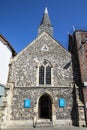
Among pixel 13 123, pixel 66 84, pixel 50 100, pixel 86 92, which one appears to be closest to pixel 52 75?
pixel 66 84

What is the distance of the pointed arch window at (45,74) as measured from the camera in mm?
15898

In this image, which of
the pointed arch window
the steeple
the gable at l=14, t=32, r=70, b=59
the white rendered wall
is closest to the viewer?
the white rendered wall

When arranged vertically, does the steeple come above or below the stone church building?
above

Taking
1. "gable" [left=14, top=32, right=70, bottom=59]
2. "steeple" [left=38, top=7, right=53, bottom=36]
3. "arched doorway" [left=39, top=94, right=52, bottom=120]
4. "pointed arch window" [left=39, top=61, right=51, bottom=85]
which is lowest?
"arched doorway" [left=39, top=94, right=52, bottom=120]

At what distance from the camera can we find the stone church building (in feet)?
45.8

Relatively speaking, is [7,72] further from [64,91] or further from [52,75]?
[64,91]

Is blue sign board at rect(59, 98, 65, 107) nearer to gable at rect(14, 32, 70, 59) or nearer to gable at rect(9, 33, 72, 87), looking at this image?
gable at rect(9, 33, 72, 87)

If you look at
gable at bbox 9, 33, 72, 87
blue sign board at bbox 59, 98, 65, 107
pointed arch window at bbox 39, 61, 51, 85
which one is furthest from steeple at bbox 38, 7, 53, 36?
blue sign board at bbox 59, 98, 65, 107

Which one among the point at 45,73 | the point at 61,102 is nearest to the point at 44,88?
the point at 45,73

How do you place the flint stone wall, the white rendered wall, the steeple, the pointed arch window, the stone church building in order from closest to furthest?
the stone church building
the flint stone wall
the white rendered wall
the pointed arch window
the steeple

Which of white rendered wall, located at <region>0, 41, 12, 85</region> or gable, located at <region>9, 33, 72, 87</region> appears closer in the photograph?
white rendered wall, located at <region>0, 41, 12, 85</region>

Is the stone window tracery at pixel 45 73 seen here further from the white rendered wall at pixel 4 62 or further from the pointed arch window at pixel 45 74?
the white rendered wall at pixel 4 62

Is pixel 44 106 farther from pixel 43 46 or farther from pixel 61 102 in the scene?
pixel 43 46

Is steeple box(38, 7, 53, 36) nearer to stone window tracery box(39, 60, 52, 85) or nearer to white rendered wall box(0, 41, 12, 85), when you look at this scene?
white rendered wall box(0, 41, 12, 85)
